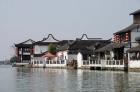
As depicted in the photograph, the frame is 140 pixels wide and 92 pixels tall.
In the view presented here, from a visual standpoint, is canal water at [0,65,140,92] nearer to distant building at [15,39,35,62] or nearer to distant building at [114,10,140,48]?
distant building at [114,10,140,48]

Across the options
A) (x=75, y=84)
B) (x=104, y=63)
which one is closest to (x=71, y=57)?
(x=104, y=63)

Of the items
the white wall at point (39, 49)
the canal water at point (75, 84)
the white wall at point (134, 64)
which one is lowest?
the canal water at point (75, 84)

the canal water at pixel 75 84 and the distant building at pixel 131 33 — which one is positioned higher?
the distant building at pixel 131 33

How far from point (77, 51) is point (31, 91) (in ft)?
214

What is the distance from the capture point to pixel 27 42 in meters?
150

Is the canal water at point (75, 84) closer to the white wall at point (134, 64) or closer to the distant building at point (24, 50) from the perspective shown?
the white wall at point (134, 64)

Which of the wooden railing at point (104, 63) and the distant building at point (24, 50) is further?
the distant building at point (24, 50)

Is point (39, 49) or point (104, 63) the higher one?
point (39, 49)

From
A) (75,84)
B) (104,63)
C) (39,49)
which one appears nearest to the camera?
(75,84)

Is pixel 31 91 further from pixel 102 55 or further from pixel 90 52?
pixel 90 52

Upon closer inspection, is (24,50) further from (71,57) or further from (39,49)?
(71,57)

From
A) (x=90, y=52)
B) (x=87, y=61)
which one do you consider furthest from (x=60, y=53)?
(x=87, y=61)

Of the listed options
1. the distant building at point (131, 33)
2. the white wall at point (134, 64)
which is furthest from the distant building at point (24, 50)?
the white wall at point (134, 64)

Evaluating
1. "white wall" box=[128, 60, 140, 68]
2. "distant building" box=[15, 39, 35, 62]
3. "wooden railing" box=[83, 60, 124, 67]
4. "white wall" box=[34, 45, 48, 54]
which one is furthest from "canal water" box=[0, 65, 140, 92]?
"distant building" box=[15, 39, 35, 62]
